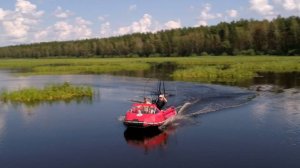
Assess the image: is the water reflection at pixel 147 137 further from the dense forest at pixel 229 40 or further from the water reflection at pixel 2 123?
the dense forest at pixel 229 40

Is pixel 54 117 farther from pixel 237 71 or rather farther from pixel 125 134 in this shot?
pixel 237 71

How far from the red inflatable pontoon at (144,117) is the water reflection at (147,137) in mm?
733

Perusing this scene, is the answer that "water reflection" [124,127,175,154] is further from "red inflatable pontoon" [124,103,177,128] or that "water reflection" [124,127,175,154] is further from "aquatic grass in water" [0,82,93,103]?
"aquatic grass in water" [0,82,93,103]

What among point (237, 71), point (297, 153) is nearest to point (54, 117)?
point (297, 153)

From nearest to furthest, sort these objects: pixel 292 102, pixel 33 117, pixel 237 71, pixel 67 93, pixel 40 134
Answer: pixel 40 134 < pixel 33 117 < pixel 292 102 < pixel 67 93 < pixel 237 71

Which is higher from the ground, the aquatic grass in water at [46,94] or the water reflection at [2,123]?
the aquatic grass in water at [46,94]

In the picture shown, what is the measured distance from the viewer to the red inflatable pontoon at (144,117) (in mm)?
31234

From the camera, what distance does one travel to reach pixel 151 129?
3303cm

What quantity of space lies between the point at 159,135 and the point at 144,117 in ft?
5.84

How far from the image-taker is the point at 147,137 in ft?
102

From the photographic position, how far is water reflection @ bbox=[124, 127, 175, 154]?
28438 millimetres

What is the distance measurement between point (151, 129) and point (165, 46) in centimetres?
14797

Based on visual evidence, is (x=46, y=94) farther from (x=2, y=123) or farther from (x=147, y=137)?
(x=147, y=137)

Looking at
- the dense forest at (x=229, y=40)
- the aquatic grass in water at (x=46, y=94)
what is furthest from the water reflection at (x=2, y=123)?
the dense forest at (x=229, y=40)
